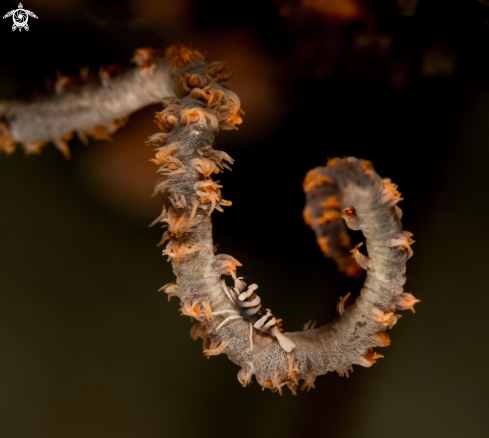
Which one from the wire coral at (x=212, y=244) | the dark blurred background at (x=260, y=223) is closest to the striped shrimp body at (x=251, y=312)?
the wire coral at (x=212, y=244)

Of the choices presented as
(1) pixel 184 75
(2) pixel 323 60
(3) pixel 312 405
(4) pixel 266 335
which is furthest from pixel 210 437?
(2) pixel 323 60

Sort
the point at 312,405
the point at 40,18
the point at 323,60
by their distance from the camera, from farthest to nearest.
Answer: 1. the point at 312,405
2. the point at 323,60
3. the point at 40,18

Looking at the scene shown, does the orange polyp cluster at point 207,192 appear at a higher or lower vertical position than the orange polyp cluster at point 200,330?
higher

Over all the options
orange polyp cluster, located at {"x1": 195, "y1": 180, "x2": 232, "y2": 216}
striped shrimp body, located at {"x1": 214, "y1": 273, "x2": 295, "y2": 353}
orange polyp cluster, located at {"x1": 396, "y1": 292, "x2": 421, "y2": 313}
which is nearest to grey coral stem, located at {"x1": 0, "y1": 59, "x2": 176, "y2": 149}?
orange polyp cluster, located at {"x1": 195, "y1": 180, "x2": 232, "y2": 216}

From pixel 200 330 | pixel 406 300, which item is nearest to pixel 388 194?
pixel 406 300

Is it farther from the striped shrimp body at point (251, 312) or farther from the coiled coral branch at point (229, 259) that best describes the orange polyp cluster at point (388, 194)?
the striped shrimp body at point (251, 312)

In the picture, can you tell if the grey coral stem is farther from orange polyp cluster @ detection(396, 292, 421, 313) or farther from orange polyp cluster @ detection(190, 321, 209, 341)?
orange polyp cluster @ detection(396, 292, 421, 313)

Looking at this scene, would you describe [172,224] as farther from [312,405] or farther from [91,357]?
[312,405]
